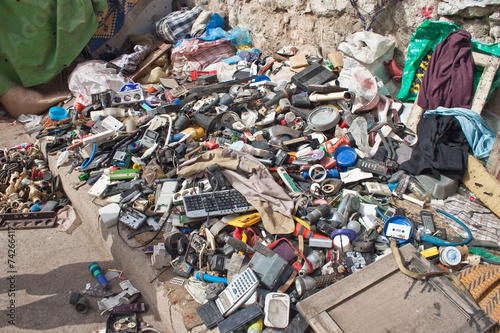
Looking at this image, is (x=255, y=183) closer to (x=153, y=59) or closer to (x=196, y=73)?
(x=196, y=73)

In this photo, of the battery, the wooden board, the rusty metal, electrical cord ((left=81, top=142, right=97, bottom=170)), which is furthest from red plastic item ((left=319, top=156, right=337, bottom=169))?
the rusty metal

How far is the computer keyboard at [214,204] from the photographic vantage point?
2.89 meters

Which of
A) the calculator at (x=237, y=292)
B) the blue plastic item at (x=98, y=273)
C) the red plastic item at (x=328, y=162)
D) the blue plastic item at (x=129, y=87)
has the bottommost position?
the blue plastic item at (x=98, y=273)

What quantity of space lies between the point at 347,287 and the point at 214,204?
53.7 inches

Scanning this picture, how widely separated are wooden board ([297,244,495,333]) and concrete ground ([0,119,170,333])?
4.70ft

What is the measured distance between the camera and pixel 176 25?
21.9 feet

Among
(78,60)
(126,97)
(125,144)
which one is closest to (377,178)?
(125,144)

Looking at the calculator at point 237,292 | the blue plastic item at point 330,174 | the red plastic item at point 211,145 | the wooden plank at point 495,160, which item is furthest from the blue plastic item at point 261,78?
the calculator at point 237,292

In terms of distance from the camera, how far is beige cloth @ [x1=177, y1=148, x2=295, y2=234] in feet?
9.26

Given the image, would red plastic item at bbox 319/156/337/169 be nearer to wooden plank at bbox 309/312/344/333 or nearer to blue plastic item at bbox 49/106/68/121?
wooden plank at bbox 309/312/344/333

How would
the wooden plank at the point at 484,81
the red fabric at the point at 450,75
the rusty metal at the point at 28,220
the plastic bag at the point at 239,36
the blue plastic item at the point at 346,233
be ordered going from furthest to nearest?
the plastic bag at the point at 239,36
the rusty metal at the point at 28,220
the red fabric at the point at 450,75
the wooden plank at the point at 484,81
the blue plastic item at the point at 346,233

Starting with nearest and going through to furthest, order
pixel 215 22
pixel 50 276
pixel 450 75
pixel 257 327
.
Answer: pixel 257 327 → pixel 50 276 → pixel 450 75 → pixel 215 22

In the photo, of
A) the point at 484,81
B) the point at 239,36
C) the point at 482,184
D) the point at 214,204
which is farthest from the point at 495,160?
the point at 239,36

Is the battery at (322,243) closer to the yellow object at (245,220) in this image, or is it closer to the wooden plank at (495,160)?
the yellow object at (245,220)
